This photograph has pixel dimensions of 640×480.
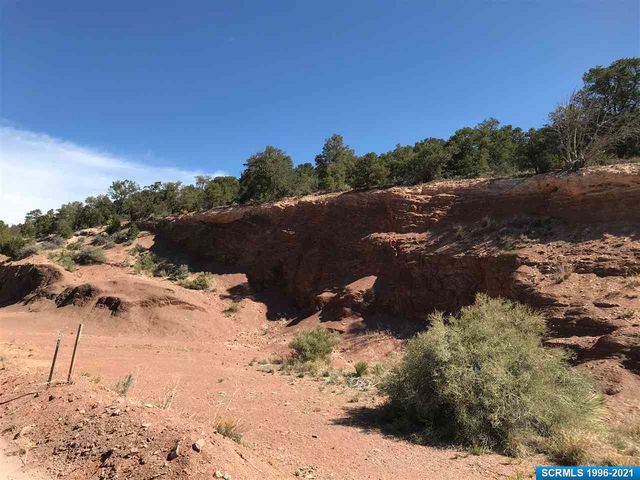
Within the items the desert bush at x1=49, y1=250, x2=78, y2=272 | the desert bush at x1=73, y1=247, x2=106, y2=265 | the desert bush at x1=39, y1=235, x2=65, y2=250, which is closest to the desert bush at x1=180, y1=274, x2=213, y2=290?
the desert bush at x1=73, y1=247, x2=106, y2=265

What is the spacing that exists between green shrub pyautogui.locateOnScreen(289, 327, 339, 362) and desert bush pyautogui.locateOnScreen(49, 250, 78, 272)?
2076 cm

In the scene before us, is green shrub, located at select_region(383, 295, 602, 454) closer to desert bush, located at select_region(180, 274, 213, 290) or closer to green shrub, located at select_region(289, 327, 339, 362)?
green shrub, located at select_region(289, 327, 339, 362)

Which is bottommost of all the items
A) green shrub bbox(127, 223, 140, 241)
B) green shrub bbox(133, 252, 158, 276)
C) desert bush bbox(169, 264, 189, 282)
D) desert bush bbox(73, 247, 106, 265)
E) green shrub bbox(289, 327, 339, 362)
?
green shrub bbox(289, 327, 339, 362)

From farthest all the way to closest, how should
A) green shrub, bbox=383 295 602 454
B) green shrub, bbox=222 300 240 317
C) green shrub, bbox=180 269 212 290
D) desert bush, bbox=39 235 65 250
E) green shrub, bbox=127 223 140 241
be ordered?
desert bush, bbox=39 235 65 250
green shrub, bbox=127 223 140 241
green shrub, bbox=180 269 212 290
green shrub, bbox=222 300 240 317
green shrub, bbox=383 295 602 454

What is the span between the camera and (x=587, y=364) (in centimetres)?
1254

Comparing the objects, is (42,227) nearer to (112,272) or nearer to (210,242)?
(112,272)

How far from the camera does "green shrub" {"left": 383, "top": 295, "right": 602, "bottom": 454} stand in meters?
8.30

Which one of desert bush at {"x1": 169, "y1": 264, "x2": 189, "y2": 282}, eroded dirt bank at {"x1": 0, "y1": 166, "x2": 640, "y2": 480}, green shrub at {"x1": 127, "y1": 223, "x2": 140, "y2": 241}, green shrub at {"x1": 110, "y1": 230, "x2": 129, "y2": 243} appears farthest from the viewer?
green shrub at {"x1": 110, "y1": 230, "x2": 129, "y2": 243}

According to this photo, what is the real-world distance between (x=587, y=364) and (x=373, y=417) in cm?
683

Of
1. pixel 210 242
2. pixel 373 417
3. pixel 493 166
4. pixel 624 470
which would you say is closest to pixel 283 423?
pixel 373 417

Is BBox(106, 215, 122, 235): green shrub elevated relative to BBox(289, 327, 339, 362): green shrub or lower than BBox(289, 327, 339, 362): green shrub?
elevated

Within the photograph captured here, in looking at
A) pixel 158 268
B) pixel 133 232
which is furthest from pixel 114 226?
pixel 158 268

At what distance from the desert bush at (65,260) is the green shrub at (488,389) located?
28.1 metres

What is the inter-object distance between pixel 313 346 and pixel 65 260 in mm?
23284
